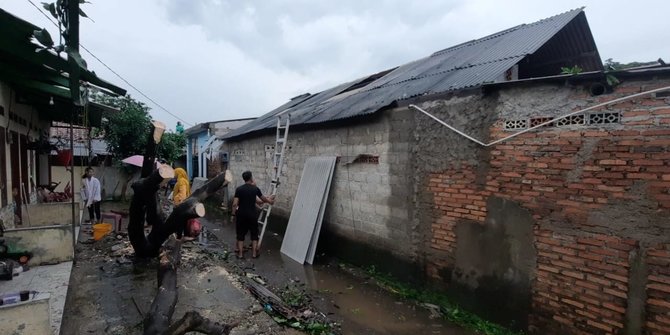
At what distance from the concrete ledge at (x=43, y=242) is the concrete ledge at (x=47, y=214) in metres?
2.46

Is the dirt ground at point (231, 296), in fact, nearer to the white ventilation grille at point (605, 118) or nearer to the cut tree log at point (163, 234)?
the cut tree log at point (163, 234)

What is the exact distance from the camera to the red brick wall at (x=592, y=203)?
10.4 feet

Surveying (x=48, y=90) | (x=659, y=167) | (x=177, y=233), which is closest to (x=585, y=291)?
(x=659, y=167)

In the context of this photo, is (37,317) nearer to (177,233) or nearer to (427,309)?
(177,233)

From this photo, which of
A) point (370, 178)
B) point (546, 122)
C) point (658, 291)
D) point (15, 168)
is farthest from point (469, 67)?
point (15, 168)

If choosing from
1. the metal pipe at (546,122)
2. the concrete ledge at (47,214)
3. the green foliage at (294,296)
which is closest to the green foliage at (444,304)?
the green foliage at (294,296)

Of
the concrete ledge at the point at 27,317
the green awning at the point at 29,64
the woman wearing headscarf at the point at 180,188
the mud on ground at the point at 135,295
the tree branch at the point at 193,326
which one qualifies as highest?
the green awning at the point at 29,64

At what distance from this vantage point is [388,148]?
5883 mm

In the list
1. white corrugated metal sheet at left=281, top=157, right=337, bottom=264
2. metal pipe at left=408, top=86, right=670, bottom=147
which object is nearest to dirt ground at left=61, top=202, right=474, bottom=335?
white corrugated metal sheet at left=281, top=157, right=337, bottom=264

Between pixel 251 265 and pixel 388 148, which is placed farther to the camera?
pixel 251 265

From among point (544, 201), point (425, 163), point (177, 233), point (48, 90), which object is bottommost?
point (177, 233)

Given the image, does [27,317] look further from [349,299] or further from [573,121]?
[573,121]

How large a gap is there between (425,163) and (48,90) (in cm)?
573

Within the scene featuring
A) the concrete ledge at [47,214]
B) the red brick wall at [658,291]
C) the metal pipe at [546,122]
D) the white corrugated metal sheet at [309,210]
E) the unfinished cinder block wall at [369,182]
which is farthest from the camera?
the white corrugated metal sheet at [309,210]
